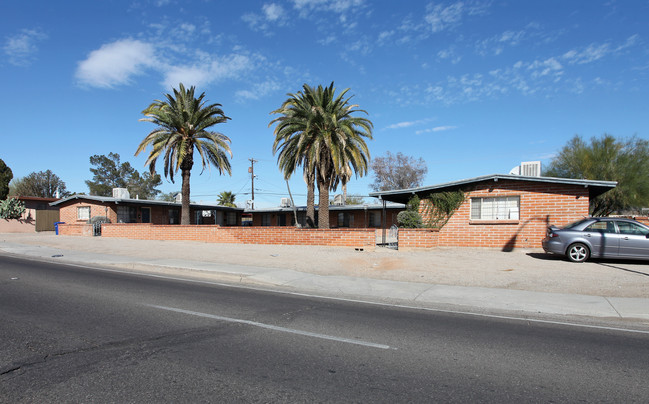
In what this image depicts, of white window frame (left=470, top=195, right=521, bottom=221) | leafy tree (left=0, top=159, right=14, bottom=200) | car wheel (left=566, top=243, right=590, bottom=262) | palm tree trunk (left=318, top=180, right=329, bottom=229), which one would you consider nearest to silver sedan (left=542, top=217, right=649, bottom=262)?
car wheel (left=566, top=243, right=590, bottom=262)

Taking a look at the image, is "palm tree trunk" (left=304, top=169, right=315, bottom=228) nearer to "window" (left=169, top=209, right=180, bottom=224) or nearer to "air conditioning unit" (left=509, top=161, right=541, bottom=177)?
"air conditioning unit" (left=509, top=161, right=541, bottom=177)

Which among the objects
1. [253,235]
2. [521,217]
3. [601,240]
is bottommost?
[253,235]

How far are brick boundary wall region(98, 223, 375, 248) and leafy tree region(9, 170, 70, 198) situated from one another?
52937 mm

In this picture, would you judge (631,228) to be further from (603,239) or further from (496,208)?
(496,208)

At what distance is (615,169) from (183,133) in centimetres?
2883

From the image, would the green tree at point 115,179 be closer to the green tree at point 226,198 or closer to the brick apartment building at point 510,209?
the green tree at point 226,198

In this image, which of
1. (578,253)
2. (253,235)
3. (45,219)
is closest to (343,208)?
(253,235)

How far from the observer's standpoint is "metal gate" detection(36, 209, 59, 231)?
36.9 meters

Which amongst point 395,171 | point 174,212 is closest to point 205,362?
point 174,212

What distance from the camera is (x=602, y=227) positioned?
13.2 m

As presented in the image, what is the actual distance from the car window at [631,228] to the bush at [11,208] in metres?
43.6

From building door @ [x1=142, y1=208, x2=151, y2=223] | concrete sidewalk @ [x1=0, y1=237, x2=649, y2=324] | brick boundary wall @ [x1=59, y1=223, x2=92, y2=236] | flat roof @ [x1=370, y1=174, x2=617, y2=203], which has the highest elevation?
flat roof @ [x1=370, y1=174, x2=617, y2=203]

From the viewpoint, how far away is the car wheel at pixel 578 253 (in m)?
13.3

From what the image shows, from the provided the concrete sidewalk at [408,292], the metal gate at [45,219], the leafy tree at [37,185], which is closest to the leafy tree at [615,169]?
the concrete sidewalk at [408,292]
